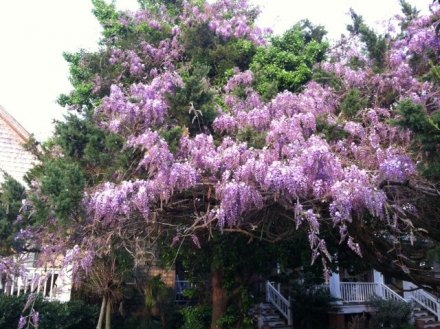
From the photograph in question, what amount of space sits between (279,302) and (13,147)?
1053cm

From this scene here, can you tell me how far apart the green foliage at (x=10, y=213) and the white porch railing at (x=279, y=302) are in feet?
31.4

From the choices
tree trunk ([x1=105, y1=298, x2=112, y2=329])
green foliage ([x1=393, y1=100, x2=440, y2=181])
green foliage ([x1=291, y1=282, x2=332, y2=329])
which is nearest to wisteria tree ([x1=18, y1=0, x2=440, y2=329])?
green foliage ([x1=393, y1=100, x2=440, y2=181])

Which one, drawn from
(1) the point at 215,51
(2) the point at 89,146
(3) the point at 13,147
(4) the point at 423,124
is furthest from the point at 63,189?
(3) the point at 13,147

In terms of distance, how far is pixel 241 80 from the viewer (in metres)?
11.6

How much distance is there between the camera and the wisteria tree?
759cm

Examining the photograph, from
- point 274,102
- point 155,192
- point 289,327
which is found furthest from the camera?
point 289,327

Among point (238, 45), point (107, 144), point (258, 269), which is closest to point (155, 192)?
point (107, 144)

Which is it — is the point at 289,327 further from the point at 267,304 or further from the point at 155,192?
the point at 155,192

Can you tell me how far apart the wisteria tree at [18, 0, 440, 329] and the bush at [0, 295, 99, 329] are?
12.4ft

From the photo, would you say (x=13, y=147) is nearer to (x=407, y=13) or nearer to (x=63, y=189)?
(x=63, y=189)

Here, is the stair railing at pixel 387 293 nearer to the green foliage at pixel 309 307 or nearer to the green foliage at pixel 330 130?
the green foliage at pixel 309 307

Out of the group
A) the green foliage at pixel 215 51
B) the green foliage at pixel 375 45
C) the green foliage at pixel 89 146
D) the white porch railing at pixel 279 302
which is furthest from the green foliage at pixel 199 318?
the green foliage at pixel 375 45

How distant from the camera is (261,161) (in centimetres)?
780

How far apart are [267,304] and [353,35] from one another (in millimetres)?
9514
